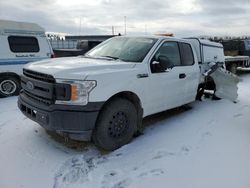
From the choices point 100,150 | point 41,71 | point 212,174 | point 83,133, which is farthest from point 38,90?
point 212,174

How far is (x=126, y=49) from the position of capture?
5.13m

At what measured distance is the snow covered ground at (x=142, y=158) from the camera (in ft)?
11.3

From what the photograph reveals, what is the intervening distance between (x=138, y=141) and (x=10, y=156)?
2.07 meters

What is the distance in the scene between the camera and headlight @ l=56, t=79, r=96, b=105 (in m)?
3.73

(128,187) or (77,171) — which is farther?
(77,171)

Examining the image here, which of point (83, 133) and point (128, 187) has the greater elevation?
point (83, 133)

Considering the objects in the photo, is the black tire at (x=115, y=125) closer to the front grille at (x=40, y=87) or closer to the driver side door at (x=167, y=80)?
the driver side door at (x=167, y=80)

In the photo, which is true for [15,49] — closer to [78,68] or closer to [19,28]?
[19,28]

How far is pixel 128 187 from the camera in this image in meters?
3.29

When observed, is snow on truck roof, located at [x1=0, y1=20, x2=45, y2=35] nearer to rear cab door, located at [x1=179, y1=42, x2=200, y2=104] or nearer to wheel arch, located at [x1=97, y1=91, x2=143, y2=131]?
rear cab door, located at [x1=179, y1=42, x2=200, y2=104]

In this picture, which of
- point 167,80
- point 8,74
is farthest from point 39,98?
point 8,74

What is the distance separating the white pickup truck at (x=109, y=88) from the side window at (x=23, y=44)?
13.9ft

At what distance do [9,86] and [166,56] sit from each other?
5.73 m

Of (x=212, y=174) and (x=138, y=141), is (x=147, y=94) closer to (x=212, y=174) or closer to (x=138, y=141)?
(x=138, y=141)
